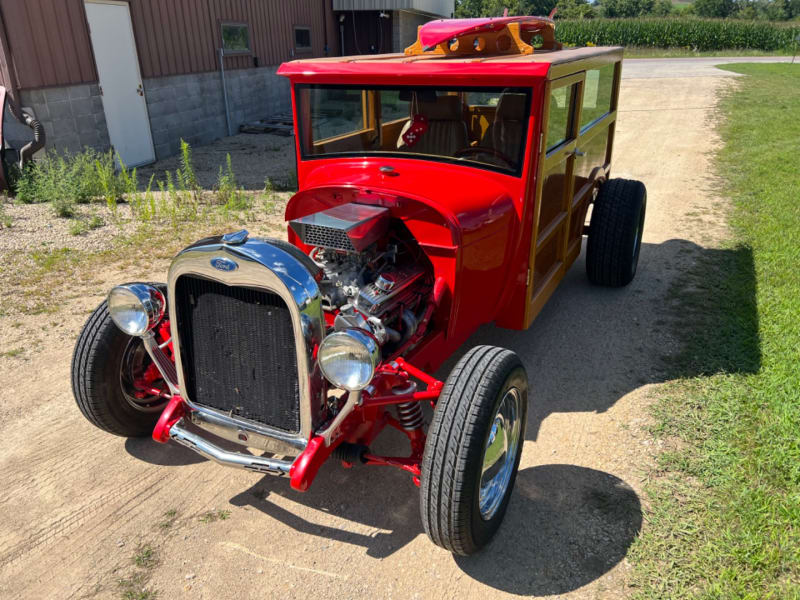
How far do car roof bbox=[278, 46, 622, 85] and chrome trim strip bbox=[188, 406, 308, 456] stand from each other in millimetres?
2115

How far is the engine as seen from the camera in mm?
3031

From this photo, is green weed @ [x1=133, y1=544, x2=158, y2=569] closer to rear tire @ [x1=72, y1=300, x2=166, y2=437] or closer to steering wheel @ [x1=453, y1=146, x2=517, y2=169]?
rear tire @ [x1=72, y1=300, x2=166, y2=437]

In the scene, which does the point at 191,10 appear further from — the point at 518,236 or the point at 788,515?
the point at 788,515

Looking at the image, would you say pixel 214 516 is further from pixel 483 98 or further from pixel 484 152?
pixel 483 98

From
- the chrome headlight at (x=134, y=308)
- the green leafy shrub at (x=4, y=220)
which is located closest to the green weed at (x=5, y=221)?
the green leafy shrub at (x=4, y=220)

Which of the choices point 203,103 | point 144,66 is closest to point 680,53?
point 203,103

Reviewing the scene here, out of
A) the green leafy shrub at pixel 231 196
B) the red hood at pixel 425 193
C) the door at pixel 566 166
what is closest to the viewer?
the red hood at pixel 425 193

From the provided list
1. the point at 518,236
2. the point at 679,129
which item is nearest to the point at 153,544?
the point at 518,236

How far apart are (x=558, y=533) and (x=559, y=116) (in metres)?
2.51

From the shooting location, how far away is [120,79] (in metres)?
9.73

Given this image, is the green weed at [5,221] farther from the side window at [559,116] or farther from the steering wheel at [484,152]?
the side window at [559,116]

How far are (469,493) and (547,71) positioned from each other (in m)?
2.25

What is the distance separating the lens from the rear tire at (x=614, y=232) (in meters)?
5.17

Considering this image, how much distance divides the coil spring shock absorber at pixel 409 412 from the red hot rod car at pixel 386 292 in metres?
0.01
